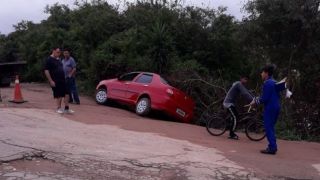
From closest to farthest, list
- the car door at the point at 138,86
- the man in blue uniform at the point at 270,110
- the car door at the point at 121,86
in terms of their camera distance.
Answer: the man in blue uniform at the point at 270,110
the car door at the point at 138,86
the car door at the point at 121,86

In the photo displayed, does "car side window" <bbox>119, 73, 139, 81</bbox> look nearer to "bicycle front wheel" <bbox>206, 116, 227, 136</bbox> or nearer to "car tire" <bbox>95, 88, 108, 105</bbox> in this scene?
"car tire" <bbox>95, 88, 108, 105</bbox>

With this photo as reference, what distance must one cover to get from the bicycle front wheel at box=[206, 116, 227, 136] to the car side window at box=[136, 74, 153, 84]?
4.05 meters

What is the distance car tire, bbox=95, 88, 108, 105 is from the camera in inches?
746

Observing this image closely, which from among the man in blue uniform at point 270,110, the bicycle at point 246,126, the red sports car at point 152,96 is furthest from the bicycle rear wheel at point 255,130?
the red sports car at point 152,96

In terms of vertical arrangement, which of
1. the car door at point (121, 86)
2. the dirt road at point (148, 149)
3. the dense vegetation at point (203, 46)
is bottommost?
the dirt road at point (148, 149)

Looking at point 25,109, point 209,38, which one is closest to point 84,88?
point 209,38

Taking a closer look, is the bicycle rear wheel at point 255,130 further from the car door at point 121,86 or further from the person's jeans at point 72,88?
the person's jeans at point 72,88

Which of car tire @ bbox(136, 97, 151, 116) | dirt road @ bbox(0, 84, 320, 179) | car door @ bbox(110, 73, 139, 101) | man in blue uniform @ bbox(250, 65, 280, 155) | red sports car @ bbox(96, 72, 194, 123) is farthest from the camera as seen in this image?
car door @ bbox(110, 73, 139, 101)

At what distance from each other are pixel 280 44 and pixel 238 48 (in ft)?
10.7

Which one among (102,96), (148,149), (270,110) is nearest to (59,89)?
(148,149)

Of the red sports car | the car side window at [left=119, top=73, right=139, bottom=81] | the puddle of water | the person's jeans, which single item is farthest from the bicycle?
the puddle of water

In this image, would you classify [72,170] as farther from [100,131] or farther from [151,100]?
[151,100]

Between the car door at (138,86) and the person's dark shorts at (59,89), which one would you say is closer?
the person's dark shorts at (59,89)

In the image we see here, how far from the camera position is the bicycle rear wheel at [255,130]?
13.1 m
